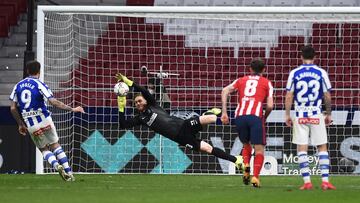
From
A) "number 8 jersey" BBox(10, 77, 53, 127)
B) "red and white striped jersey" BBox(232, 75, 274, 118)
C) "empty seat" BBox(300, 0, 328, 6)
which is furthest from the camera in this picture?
"empty seat" BBox(300, 0, 328, 6)

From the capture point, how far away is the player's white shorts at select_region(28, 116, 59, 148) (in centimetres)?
1727

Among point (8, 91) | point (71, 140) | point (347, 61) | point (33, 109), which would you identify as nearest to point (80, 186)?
point (33, 109)

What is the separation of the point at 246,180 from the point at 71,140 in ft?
22.3

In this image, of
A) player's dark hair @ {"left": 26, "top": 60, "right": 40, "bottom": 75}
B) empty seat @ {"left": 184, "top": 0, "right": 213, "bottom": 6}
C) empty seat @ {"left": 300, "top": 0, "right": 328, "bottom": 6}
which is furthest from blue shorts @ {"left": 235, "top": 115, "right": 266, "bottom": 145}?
empty seat @ {"left": 184, "top": 0, "right": 213, "bottom": 6}

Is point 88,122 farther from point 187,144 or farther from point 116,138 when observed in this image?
point 187,144

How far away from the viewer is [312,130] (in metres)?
14.8

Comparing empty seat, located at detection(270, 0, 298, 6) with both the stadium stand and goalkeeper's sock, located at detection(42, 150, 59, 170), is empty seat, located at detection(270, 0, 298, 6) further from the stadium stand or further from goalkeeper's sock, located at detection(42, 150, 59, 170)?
goalkeeper's sock, located at detection(42, 150, 59, 170)

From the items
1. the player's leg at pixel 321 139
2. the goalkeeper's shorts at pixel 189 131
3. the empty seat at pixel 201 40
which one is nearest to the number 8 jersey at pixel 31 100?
the goalkeeper's shorts at pixel 189 131

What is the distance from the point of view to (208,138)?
71.7ft

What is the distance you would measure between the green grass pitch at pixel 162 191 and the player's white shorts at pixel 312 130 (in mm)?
652

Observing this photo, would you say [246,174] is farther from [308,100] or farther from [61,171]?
[61,171]

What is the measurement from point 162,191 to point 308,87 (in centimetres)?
238

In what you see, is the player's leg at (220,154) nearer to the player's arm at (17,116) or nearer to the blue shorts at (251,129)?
the blue shorts at (251,129)

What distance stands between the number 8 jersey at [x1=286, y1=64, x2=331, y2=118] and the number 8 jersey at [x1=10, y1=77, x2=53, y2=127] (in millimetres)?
4265
